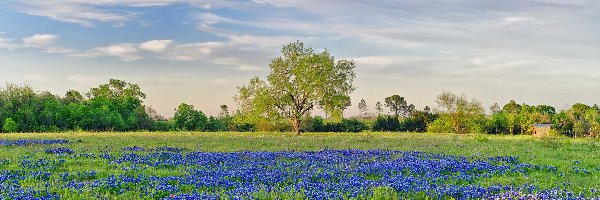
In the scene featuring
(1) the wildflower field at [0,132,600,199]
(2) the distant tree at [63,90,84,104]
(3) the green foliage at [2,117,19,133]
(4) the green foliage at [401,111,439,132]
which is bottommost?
(1) the wildflower field at [0,132,600,199]

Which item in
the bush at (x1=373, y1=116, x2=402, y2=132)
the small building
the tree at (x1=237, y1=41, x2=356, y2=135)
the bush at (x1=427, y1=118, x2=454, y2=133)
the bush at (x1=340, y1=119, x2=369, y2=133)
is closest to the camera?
the tree at (x1=237, y1=41, x2=356, y2=135)

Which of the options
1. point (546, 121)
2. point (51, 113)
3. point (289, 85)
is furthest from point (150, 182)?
point (546, 121)

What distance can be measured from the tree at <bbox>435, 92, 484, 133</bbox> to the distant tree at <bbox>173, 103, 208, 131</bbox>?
115 ft

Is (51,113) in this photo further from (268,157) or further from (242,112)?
(268,157)

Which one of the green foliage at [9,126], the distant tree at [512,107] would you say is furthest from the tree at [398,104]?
the green foliage at [9,126]

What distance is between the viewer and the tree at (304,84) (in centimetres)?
5100

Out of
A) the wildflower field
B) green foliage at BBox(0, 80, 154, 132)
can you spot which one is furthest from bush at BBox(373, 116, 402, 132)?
the wildflower field

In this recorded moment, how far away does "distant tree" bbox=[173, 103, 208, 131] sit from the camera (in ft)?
242

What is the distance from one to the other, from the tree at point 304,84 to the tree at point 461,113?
3153 centimetres

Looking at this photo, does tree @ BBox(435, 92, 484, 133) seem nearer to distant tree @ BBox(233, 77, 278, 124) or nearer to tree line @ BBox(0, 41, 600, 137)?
tree line @ BBox(0, 41, 600, 137)

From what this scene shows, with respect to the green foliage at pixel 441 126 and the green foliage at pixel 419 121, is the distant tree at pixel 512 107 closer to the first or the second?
the green foliage at pixel 419 121

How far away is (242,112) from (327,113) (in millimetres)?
8747

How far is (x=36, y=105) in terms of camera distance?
2518 inches

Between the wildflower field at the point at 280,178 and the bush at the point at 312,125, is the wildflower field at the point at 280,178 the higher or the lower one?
the lower one
